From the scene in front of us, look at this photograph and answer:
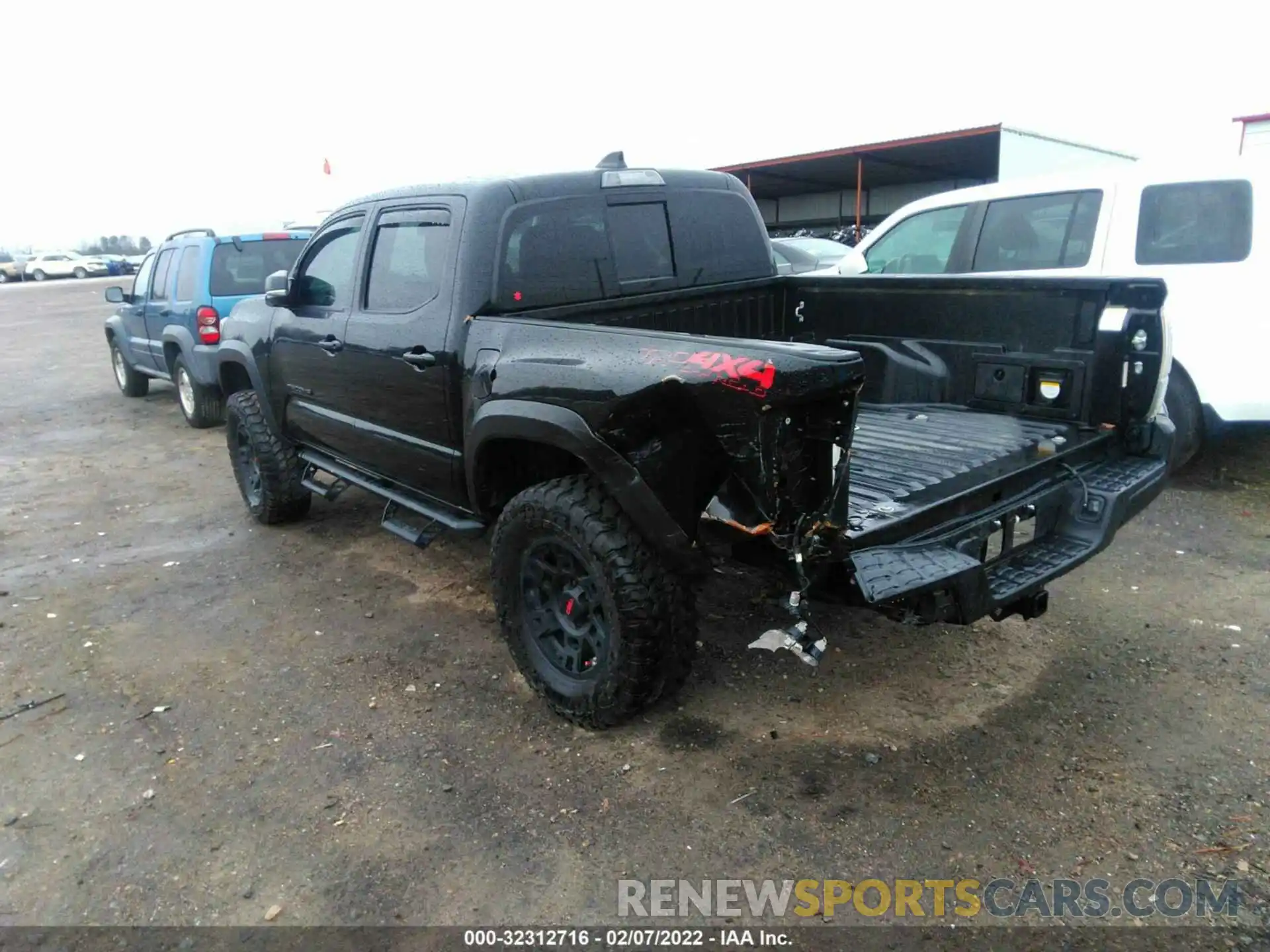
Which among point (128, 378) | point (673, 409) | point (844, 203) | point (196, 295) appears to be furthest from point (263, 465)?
point (844, 203)

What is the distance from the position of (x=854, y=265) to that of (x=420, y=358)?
14.0 ft

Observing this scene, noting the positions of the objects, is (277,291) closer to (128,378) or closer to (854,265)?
(854,265)

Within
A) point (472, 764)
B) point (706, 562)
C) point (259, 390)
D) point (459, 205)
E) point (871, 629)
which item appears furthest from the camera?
point (259, 390)

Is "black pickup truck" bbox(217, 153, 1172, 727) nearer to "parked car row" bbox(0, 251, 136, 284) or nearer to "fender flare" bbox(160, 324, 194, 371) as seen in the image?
"fender flare" bbox(160, 324, 194, 371)

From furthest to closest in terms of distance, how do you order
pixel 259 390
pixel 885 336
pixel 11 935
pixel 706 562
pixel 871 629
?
pixel 259 390, pixel 885 336, pixel 871 629, pixel 706 562, pixel 11 935

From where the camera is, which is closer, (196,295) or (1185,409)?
(1185,409)

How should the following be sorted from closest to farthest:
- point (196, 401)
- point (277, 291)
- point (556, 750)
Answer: point (556, 750)
point (277, 291)
point (196, 401)

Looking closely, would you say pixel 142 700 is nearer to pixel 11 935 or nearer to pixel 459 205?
pixel 11 935

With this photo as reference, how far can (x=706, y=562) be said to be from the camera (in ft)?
9.70

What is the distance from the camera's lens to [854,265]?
22.6ft

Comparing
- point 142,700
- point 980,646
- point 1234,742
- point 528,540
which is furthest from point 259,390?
point 1234,742

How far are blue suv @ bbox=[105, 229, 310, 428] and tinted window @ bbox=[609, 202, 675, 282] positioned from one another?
5414mm

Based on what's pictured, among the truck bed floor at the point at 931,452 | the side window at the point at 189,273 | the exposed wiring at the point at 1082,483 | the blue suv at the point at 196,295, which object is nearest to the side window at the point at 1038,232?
the truck bed floor at the point at 931,452

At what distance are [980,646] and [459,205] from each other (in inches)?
116
